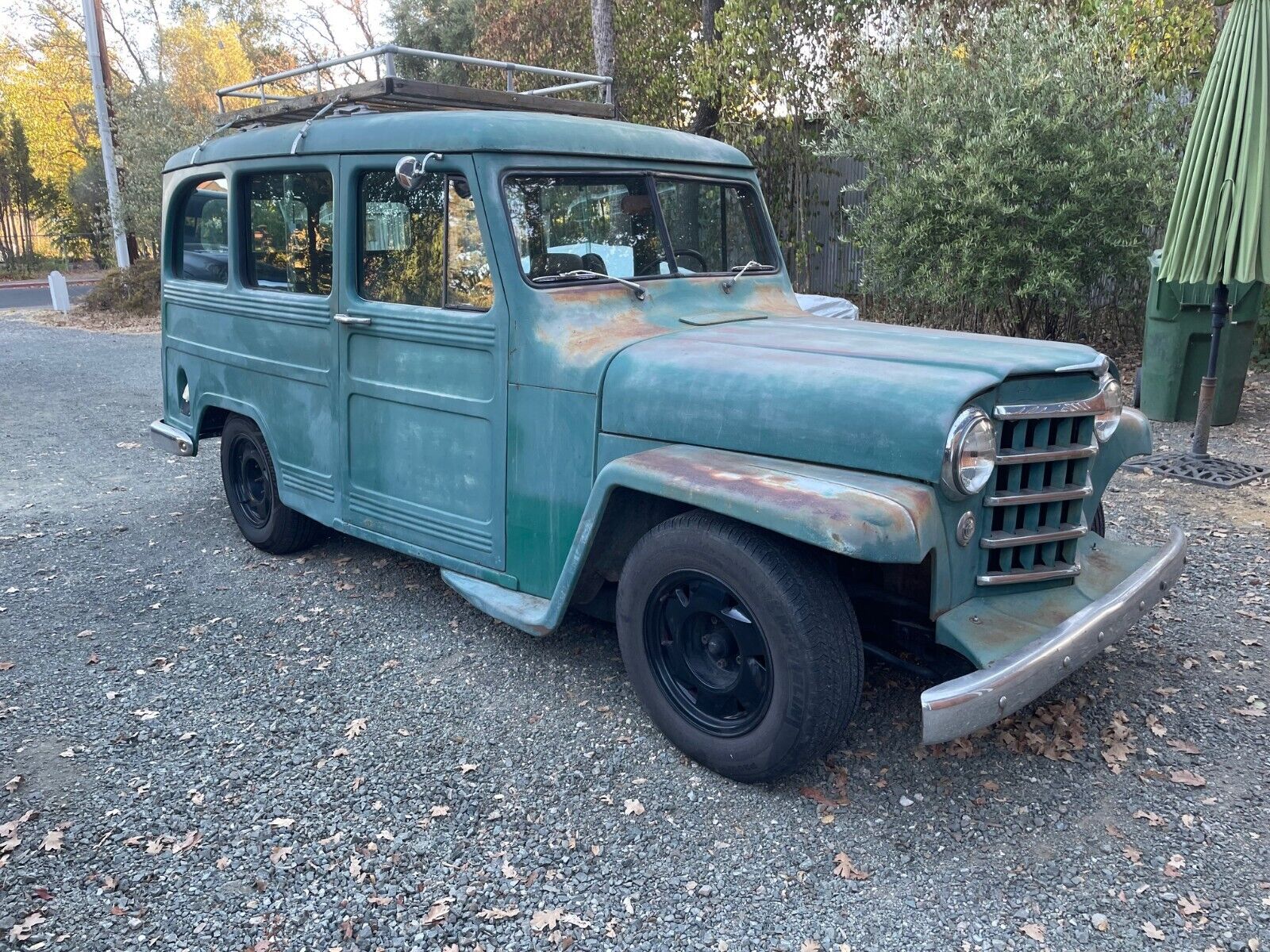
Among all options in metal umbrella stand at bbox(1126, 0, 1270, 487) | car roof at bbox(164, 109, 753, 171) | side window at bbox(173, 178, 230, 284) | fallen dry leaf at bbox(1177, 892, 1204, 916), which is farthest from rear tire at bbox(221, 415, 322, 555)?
metal umbrella stand at bbox(1126, 0, 1270, 487)

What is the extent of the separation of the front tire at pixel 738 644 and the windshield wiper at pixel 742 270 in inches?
59.1

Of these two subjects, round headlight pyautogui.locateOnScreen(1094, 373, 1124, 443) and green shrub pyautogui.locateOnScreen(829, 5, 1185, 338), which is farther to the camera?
green shrub pyautogui.locateOnScreen(829, 5, 1185, 338)

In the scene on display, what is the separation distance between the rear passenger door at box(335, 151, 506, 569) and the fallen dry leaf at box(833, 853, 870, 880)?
1671 mm

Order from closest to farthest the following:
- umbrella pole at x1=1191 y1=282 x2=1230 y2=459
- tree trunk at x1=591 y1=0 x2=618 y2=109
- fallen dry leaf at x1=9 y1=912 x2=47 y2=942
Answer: fallen dry leaf at x1=9 y1=912 x2=47 y2=942 < umbrella pole at x1=1191 y1=282 x2=1230 y2=459 < tree trunk at x1=591 y1=0 x2=618 y2=109

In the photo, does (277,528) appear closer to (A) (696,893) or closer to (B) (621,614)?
(B) (621,614)

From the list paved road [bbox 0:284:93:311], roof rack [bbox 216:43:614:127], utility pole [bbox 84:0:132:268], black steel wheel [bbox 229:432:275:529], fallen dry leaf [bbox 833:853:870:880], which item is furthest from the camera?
paved road [bbox 0:284:93:311]

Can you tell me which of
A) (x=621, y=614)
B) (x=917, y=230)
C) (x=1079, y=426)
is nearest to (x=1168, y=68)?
(x=917, y=230)

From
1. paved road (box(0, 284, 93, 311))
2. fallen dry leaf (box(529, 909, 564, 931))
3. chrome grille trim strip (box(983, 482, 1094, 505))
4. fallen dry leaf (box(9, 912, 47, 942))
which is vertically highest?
chrome grille trim strip (box(983, 482, 1094, 505))

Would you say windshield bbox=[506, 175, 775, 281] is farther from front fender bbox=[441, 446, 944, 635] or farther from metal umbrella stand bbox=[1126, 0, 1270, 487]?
metal umbrella stand bbox=[1126, 0, 1270, 487]

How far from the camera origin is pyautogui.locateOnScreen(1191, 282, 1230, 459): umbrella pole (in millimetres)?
5980

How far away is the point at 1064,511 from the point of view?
3.06 meters

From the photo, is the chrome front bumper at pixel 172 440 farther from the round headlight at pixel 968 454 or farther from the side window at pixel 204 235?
the round headlight at pixel 968 454

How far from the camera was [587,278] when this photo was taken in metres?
3.64

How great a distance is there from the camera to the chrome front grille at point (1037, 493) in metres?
2.84
